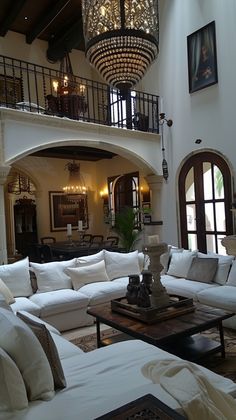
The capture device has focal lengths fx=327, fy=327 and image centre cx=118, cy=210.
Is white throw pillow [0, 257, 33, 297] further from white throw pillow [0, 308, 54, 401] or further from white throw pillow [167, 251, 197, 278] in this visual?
white throw pillow [0, 308, 54, 401]

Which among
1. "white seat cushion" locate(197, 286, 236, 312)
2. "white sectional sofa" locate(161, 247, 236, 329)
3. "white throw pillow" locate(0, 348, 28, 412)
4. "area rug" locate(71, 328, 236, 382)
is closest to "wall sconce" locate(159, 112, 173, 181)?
"white sectional sofa" locate(161, 247, 236, 329)

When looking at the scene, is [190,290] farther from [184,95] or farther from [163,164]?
[184,95]

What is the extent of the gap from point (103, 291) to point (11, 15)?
6288 mm

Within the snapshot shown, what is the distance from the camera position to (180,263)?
A: 4.80 metres

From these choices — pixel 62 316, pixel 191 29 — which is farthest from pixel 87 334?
pixel 191 29

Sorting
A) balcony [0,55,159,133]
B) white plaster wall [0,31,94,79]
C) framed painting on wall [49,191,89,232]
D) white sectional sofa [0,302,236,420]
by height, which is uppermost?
white plaster wall [0,31,94,79]

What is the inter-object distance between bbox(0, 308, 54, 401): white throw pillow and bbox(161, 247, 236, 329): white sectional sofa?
2457 mm

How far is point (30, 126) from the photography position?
210 inches

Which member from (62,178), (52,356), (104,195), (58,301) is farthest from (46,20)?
(52,356)

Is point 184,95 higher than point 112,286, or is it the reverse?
point 184,95

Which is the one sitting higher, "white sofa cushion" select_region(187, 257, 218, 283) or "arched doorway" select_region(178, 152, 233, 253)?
"arched doorway" select_region(178, 152, 233, 253)

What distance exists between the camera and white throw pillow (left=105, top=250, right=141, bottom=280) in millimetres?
4816

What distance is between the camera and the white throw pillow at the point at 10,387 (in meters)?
1.52

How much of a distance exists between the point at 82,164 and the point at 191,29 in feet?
15.4
